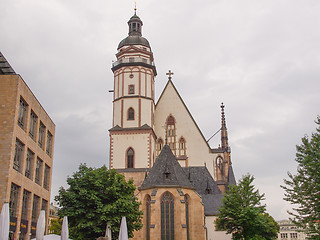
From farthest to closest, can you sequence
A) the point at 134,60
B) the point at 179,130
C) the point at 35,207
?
1. the point at 179,130
2. the point at 134,60
3. the point at 35,207

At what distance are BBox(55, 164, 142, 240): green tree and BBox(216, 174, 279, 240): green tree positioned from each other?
10.1m

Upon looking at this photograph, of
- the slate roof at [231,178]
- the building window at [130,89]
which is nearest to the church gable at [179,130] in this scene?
the building window at [130,89]

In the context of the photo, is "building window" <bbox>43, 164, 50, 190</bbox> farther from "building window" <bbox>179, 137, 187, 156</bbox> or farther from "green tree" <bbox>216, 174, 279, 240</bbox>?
"building window" <bbox>179, 137, 187, 156</bbox>

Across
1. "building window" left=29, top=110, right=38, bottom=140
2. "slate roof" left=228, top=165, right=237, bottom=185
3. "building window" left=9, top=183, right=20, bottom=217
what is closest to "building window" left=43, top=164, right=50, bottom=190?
"building window" left=29, top=110, right=38, bottom=140

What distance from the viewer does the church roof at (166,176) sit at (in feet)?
139

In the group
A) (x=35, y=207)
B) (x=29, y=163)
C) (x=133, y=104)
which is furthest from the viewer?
(x=133, y=104)

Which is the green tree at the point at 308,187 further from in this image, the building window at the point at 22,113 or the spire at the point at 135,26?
the spire at the point at 135,26

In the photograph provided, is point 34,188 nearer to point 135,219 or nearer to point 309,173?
point 135,219

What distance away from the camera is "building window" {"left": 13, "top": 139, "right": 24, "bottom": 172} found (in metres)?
25.7

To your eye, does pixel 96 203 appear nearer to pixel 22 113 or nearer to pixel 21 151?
pixel 21 151

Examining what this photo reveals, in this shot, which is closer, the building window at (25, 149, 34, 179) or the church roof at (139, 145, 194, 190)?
the building window at (25, 149, 34, 179)

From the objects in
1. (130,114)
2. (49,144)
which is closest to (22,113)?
(49,144)

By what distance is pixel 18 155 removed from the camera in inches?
1043

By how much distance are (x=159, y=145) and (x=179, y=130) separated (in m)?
3.42
